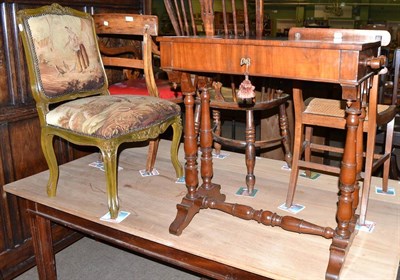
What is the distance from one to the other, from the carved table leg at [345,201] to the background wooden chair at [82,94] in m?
0.90

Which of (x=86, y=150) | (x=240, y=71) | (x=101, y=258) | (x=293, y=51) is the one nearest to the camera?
(x=293, y=51)

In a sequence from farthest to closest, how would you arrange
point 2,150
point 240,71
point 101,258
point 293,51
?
point 101,258 < point 2,150 < point 240,71 < point 293,51

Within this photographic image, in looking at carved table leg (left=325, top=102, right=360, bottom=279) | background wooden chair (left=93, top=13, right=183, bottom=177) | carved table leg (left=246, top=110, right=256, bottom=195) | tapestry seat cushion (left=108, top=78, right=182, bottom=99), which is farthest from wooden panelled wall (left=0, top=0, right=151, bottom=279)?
carved table leg (left=325, top=102, right=360, bottom=279)

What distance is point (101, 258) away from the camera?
2.38m

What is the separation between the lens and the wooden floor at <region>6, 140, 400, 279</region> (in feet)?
5.13

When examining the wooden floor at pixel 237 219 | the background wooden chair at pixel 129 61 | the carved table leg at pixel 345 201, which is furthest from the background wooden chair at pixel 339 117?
the background wooden chair at pixel 129 61

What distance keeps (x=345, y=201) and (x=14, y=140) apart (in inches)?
63.5

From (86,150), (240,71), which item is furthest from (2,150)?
(240,71)

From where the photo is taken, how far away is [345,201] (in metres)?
1.50

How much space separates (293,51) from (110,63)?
132 centimetres

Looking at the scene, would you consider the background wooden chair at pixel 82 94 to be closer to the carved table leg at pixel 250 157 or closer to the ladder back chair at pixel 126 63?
the ladder back chair at pixel 126 63

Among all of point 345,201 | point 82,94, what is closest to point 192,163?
point 345,201

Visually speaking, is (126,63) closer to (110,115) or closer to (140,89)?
(140,89)

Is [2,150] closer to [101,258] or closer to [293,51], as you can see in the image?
[101,258]
